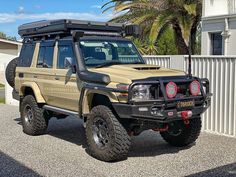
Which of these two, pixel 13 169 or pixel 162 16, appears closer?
pixel 13 169

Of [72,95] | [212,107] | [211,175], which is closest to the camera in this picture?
[211,175]

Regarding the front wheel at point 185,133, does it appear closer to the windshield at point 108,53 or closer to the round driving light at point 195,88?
the round driving light at point 195,88

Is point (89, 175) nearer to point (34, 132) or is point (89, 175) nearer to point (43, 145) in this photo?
point (43, 145)

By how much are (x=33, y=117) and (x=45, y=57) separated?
1364 mm

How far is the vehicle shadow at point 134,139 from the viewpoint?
7.73 m

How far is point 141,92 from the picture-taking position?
651cm

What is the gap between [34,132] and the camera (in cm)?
917

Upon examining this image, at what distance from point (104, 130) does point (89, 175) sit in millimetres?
1026

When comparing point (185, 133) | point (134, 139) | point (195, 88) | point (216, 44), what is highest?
point (216, 44)

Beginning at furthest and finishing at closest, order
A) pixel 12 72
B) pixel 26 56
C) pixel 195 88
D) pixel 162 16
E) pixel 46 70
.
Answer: pixel 162 16 < pixel 12 72 < pixel 26 56 < pixel 46 70 < pixel 195 88

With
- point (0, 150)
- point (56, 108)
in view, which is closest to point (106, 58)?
point (56, 108)

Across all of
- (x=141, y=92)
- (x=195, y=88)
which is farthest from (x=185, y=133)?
(x=141, y=92)

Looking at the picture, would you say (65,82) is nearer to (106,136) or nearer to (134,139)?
(106,136)

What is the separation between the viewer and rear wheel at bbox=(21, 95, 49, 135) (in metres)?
9.03
